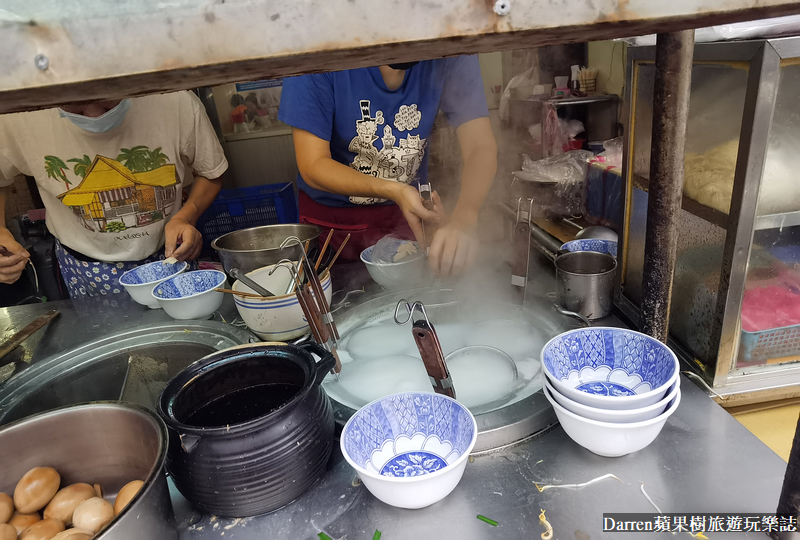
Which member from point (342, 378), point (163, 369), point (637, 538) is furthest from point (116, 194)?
point (637, 538)

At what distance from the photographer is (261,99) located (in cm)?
618

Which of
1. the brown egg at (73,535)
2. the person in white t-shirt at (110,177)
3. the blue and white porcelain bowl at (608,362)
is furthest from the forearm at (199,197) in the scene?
the blue and white porcelain bowl at (608,362)

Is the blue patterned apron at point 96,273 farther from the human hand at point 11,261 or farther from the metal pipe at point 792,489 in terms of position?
the metal pipe at point 792,489

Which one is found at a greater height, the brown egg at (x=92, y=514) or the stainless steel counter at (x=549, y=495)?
the brown egg at (x=92, y=514)

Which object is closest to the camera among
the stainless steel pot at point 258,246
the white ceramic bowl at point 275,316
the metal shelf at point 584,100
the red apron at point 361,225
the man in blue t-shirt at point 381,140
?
the white ceramic bowl at point 275,316

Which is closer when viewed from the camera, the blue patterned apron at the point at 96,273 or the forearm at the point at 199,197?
the blue patterned apron at the point at 96,273

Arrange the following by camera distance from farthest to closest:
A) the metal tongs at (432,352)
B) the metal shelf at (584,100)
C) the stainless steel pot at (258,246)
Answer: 1. the metal shelf at (584,100)
2. the stainless steel pot at (258,246)
3. the metal tongs at (432,352)

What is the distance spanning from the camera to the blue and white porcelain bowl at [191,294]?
1856 mm

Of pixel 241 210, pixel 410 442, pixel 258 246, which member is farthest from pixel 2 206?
pixel 410 442

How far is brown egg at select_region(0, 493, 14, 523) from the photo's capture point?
97 cm

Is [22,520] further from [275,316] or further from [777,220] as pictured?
[777,220]

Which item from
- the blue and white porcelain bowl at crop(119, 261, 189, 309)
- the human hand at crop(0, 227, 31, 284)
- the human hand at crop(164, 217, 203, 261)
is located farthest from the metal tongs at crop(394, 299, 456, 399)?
the human hand at crop(0, 227, 31, 284)

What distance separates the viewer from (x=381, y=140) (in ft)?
7.89

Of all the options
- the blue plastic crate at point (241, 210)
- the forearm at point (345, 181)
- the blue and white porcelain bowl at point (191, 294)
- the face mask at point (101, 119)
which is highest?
the face mask at point (101, 119)
